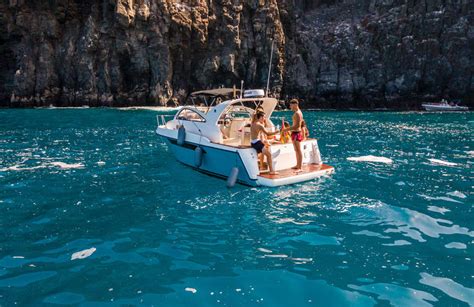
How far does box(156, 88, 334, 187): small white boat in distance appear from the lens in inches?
514

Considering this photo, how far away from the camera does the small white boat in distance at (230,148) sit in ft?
Result: 42.9

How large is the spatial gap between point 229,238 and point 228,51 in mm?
68032

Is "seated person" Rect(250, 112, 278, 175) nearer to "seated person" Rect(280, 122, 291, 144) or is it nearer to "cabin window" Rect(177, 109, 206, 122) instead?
"seated person" Rect(280, 122, 291, 144)

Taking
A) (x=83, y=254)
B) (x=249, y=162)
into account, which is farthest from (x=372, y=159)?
(x=83, y=254)

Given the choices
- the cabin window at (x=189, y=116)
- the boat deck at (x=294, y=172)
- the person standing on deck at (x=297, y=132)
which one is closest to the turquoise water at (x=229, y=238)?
the boat deck at (x=294, y=172)

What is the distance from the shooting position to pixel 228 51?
72875 mm

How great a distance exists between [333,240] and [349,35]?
80.5 m

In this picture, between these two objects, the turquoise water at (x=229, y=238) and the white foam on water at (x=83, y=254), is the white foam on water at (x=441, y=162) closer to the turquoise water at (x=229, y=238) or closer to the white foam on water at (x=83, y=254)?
the turquoise water at (x=229, y=238)

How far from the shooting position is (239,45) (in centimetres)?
7369

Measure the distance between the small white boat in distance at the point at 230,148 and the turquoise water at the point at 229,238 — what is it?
446 mm

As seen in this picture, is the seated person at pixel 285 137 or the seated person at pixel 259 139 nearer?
the seated person at pixel 259 139

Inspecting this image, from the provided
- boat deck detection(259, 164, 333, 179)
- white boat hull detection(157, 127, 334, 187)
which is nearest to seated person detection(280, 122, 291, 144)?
white boat hull detection(157, 127, 334, 187)

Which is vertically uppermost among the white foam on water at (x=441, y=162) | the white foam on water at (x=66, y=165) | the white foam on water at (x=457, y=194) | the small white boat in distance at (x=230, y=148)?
the small white boat in distance at (x=230, y=148)

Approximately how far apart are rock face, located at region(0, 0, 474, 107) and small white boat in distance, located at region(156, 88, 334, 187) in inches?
2079
